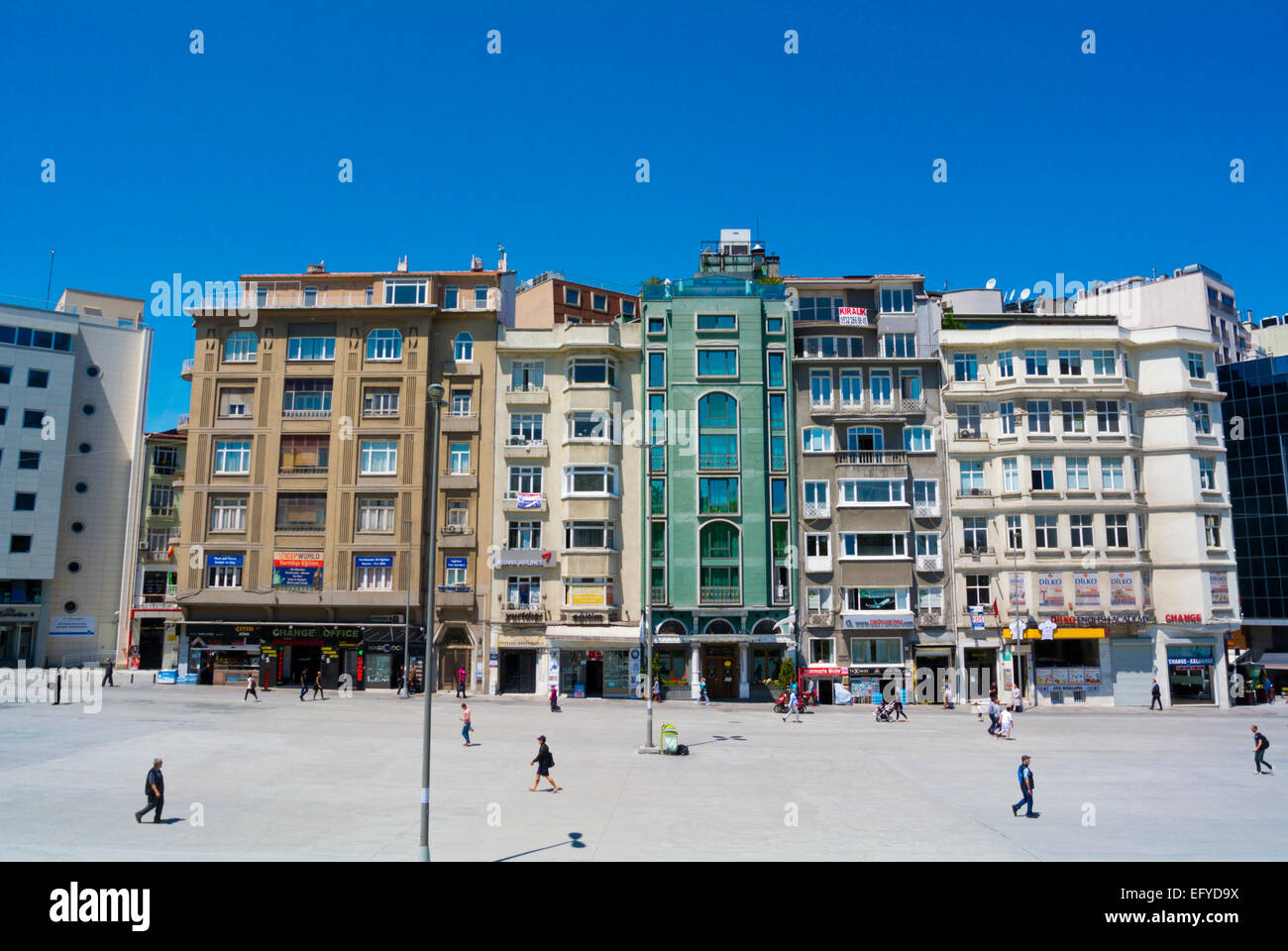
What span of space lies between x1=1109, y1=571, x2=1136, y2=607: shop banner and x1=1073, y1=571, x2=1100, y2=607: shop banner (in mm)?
817

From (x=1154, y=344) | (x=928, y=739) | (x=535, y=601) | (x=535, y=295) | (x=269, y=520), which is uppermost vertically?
(x=535, y=295)

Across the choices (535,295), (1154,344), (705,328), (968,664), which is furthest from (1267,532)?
(535,295)

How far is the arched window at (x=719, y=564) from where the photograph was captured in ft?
181

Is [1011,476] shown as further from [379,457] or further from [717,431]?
[379,457]

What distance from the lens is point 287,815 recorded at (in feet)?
73.5

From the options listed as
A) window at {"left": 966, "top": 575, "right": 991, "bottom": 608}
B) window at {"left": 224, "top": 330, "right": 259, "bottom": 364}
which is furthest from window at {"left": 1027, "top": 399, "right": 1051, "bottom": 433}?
window at {"left": 224, "top": 330, "right": 259, "bottom": 364}

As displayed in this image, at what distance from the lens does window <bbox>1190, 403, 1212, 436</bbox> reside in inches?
2219

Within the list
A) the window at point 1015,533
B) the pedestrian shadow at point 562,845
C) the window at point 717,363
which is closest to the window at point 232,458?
the window at point 717,363

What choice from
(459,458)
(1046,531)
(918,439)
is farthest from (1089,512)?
(459,458)

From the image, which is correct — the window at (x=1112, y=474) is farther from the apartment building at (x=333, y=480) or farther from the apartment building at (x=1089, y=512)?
the apartment building at (x=333, y=480)

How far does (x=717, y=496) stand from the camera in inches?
2224
